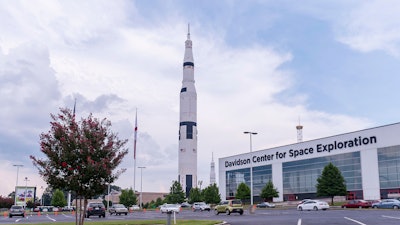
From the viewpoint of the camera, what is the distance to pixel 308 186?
9262cm

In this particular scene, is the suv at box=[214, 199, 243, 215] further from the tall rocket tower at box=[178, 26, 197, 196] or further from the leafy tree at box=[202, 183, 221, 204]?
the tall rocket tower at box=[178, 26, 197, 196]

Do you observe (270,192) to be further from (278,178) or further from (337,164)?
(337,164)

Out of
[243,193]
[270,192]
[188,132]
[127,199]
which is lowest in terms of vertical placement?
[127,199]

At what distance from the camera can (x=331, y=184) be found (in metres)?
75.4

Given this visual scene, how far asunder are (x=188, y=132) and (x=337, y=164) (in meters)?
47.8

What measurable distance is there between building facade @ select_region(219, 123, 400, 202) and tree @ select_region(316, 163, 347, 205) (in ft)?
23.2

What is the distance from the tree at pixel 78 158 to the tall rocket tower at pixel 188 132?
344 ft

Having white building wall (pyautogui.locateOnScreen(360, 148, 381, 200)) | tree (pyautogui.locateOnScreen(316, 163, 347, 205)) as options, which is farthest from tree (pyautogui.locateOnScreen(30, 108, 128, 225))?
white building wall (pyautogui.locateOnScreen(360, 148, 381, 200))

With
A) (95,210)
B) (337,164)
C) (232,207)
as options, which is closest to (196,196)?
(337,164)

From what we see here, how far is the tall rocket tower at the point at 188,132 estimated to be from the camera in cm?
12306

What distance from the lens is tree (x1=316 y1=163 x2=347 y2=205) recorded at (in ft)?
246

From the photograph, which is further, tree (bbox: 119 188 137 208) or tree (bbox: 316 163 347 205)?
tree (bbox: 119 188 137 208)

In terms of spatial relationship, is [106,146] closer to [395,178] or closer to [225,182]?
[395,178]

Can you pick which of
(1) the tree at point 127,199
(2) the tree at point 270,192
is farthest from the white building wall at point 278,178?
(1) the tree at point 127,199
